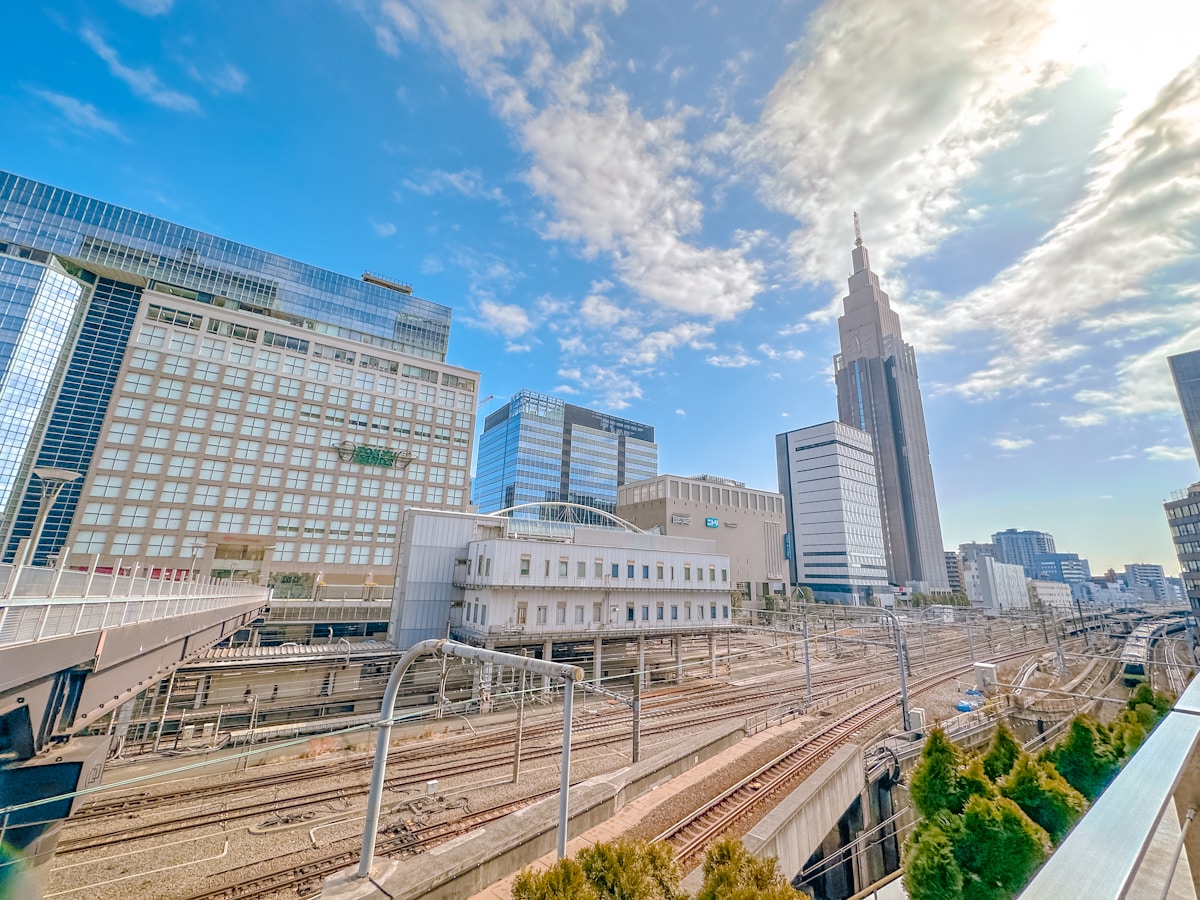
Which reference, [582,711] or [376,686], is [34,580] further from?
[376,686]

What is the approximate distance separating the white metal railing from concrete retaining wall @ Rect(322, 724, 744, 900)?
7483 millimetres

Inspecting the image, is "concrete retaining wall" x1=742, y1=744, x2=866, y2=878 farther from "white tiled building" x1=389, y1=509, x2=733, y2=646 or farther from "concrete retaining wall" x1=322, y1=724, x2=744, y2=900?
"white tiled building" x1=389, y1=509, x2=733, y2=646

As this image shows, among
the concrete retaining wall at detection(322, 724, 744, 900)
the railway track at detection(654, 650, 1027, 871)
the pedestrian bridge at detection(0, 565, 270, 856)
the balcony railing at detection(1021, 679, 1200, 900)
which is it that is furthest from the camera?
the railway track at detection(654, 650, 1027, 871)

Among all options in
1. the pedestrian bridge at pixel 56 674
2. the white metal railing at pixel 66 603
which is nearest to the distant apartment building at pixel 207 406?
the white metal railing at pixel 66 603

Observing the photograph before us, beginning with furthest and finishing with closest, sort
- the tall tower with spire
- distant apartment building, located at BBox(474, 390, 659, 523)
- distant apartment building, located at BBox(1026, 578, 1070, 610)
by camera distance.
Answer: distant apartment building, located at BBox(1026, 578, 1070, 610)
the tall tower with spire
distant apartment building, located at BBox(474, 390, 659, 523)

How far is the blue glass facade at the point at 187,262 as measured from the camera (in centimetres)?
6731

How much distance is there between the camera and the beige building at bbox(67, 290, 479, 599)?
51.4 m

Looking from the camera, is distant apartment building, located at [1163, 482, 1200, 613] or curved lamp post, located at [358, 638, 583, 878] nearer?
curved lamp post, located at [358, 638, 583, 878]

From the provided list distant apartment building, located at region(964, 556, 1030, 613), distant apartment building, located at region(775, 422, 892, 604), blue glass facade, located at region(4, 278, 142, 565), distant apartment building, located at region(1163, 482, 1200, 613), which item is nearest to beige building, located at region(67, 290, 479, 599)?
blue glass facade, located at region(4, 278, 142, 565)

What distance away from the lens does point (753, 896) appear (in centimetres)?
598

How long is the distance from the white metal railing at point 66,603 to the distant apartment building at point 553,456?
253ft

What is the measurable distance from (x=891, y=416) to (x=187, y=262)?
163421mm

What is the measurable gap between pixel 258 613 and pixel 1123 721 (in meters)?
54.1

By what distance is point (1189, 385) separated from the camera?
81625mm
